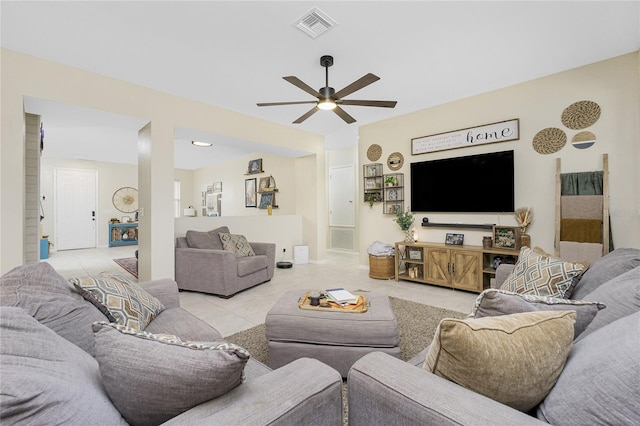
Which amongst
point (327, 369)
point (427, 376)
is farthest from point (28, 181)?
point (427, 376)

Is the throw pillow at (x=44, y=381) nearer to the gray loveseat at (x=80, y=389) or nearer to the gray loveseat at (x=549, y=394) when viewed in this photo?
the gray loveseat at (x=80, y=389)

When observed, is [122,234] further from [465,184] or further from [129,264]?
[465,184]

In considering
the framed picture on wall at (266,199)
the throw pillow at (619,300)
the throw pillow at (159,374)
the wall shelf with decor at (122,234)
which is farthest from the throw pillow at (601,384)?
the wall shelf with decor at (122,234)

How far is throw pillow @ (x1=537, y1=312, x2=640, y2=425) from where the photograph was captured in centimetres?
60

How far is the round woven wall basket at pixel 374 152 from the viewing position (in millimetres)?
4855

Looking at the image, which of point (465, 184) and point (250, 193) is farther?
point (250, 193)

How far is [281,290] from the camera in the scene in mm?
3793

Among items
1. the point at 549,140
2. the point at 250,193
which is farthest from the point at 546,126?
the point at 250,193

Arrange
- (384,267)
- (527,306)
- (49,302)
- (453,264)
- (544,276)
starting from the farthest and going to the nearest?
1. (384,267)
2. (453,264)
3. (544,276)
4. (49,302)
5. (527,306)

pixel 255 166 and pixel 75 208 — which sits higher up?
pixel 255 166

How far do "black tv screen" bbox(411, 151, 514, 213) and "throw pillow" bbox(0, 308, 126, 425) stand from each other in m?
4.15

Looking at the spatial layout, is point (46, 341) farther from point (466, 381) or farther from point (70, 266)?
point (70, 266)

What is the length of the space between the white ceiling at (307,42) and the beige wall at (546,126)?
0.18m

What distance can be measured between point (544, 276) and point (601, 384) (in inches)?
48.9
